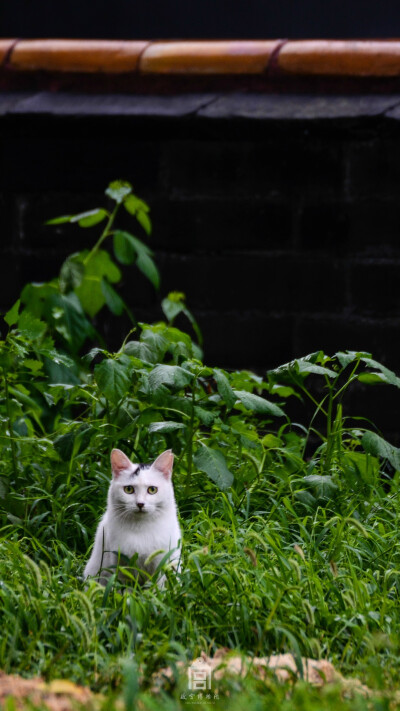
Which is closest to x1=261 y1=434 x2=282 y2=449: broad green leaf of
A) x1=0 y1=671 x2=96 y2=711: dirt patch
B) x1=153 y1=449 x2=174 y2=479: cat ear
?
x1=153 y1=449 x2=174 y2=479: cat ear

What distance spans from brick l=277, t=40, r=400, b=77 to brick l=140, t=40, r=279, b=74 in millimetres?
125

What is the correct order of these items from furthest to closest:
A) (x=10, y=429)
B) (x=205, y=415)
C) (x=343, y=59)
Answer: (x=343, y=59)
(x=10, y=429)
(x=205, y=415)

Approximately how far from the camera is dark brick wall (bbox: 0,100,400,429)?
184 inches

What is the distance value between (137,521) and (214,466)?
18.1 inches

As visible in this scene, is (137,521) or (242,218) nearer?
(137,521)

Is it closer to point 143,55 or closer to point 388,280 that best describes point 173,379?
point 388,280

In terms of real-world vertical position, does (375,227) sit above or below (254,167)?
below

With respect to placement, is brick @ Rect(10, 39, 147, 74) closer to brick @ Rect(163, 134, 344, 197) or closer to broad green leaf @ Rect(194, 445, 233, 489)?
brick @ Rect(163, 134, 344, 197)

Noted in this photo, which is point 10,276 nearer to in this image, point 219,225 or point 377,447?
point 219,225

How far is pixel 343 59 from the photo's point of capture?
463 cm

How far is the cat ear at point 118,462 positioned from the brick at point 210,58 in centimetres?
248

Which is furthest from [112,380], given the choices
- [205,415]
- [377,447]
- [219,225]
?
[219,225]
